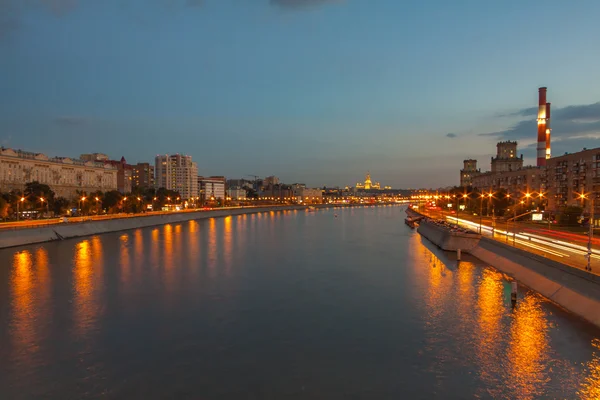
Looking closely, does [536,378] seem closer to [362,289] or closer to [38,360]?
[362,289]

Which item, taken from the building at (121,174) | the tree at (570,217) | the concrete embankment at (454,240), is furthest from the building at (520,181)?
the building at (121,174)

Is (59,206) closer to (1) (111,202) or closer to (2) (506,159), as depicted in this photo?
(1) (111,202)

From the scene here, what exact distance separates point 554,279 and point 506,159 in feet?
532

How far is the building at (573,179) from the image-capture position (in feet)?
211

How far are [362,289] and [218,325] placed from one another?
11.3 metres

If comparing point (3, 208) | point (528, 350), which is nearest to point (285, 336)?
point (528, 350)

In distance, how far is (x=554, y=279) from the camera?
25.0 metres

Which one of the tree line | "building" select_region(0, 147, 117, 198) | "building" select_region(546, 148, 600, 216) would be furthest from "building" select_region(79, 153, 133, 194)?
"building" select_region(546, 148, 600, 216)

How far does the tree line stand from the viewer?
74.9 meters

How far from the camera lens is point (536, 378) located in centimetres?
1477

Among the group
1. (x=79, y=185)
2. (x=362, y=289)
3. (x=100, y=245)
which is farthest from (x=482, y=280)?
(x=79, y=185)

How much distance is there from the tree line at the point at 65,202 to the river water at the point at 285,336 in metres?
47.1

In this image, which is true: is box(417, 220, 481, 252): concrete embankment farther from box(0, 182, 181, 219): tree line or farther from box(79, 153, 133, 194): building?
box(79, 153, 133, 194): building

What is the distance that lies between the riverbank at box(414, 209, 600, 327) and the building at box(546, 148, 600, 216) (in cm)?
3138
